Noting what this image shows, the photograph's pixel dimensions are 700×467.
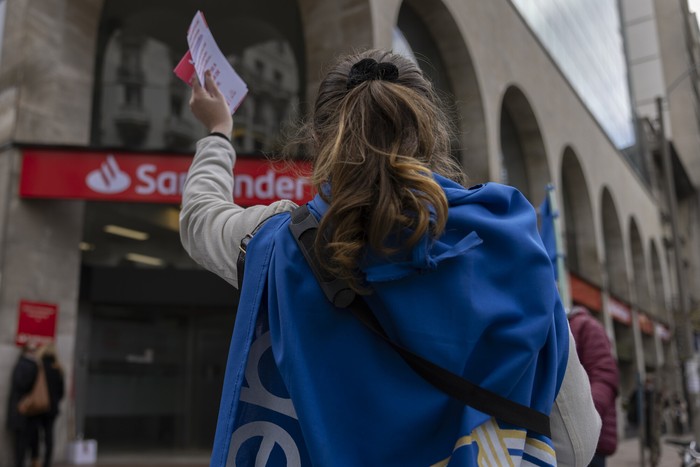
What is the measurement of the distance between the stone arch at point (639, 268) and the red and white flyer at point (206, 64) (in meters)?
34.3

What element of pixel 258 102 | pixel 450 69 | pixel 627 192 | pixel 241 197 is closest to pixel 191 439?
pixel 241 197

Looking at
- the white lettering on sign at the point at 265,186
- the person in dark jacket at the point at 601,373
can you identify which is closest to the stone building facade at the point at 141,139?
the white lettering on sign at the point at 265,186

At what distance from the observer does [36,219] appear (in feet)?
34.3

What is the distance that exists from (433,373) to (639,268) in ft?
121

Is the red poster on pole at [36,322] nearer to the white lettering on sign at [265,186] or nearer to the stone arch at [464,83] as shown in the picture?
the white lettering on sign at [265,186]

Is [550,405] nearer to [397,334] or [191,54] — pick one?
[397,334]

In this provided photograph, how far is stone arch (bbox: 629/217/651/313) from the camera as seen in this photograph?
33.5 metres

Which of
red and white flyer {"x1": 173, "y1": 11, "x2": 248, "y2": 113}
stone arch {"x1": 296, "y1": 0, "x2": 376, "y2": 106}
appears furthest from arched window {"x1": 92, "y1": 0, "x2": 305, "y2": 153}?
red and white flyer {"x1": 173, "y1": 11, "x2": 248, "y2": 113}

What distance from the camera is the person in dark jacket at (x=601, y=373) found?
3590 mm

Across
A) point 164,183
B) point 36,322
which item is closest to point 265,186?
point 164,183

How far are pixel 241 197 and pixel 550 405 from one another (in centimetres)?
982

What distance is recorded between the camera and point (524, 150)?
19906mm

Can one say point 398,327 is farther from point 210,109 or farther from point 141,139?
point 141,139

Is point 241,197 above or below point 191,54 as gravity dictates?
above
